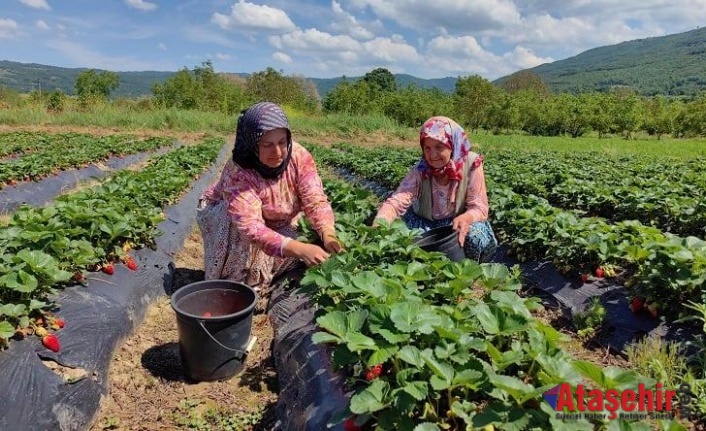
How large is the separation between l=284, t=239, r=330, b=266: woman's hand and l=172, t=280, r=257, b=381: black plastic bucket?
38cm

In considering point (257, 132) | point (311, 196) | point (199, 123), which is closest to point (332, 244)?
point (311, 196)

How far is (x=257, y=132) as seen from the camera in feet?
10.7

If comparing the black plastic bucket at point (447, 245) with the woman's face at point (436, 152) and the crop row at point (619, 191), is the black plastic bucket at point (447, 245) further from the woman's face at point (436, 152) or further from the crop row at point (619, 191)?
the crop row at point (619, 191)

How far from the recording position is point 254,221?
3.41 meters

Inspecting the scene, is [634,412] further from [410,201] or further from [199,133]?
[199,133]

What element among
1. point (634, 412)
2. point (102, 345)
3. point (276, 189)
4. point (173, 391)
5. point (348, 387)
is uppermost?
point (276, 189)

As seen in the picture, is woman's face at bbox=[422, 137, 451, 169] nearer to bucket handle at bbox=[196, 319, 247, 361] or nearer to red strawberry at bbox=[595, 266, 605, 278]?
red strawberry at bbox=[595, 266, 605, 278]

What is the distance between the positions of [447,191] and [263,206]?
4.74 ft

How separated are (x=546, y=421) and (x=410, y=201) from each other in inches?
103

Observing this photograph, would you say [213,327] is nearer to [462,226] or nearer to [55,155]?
[462,226]

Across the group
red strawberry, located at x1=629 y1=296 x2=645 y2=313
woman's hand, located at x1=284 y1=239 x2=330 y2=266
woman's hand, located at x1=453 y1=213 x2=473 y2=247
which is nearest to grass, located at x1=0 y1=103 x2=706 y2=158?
woman's hand, located at x1=453 y1=213 x2=473 y2=247

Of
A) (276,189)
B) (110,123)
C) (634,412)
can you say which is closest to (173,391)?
(276,189)

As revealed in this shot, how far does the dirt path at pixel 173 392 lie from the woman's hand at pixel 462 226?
1.51 meters

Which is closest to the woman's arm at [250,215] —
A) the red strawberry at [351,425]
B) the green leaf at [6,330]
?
the green leaf at [6,330]
